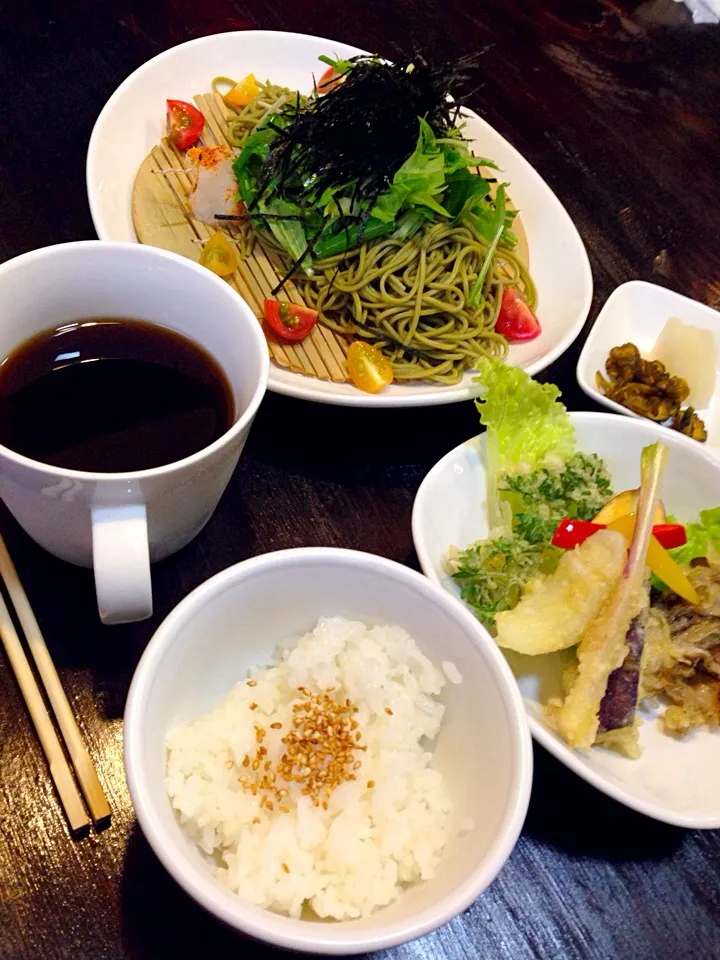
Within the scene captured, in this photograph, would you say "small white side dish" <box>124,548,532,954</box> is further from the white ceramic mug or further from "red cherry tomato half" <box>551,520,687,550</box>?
"red cherry tomato half" <box>551,520,687,550</box>

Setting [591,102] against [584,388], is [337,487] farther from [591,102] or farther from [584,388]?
[591,102]

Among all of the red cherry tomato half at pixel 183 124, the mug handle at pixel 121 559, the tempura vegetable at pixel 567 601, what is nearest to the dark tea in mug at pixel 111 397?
the mug handle at pixel 121 559

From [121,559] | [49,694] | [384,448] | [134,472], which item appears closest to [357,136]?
[384,448]

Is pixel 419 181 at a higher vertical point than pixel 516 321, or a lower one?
higher

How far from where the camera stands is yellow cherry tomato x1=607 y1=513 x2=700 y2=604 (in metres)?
1.57

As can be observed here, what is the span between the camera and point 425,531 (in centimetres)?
→ 155

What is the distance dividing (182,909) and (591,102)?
10.7ft

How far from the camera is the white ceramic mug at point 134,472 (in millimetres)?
1134

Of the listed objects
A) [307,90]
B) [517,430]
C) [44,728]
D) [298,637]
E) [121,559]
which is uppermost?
[307,90]

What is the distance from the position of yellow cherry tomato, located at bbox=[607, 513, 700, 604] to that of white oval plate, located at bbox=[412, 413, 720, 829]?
0.27 meters

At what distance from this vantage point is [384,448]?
192 centimetres

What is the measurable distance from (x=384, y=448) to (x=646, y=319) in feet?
3.65

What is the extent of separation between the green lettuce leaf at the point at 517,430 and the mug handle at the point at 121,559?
87 cm

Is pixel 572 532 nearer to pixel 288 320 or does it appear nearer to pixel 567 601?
pixel 567 601
